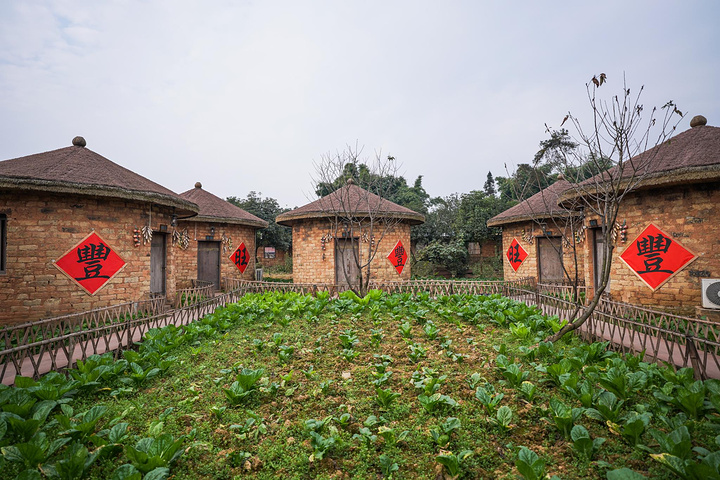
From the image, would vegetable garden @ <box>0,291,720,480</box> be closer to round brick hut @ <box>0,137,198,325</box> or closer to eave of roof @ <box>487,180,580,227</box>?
round brick hut @ <box>0,137,198,325</box>

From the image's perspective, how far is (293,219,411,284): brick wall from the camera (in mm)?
13148

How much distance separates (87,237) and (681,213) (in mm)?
12623

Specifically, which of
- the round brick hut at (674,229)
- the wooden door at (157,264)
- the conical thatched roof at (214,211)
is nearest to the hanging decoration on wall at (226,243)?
the conical thatched roof at (214,211)

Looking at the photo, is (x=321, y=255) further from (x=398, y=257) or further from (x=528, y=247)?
(x=528, y=247)

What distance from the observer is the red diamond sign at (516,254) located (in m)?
14.1

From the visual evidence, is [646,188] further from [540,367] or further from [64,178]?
[64,178]

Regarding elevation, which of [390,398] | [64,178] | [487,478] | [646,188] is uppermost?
[64,178]

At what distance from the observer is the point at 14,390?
11.8 ft

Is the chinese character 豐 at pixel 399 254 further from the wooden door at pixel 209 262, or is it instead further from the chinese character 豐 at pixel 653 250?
the chinese character 豐 at pixel 653 250

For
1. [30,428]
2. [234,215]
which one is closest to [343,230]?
[234,215]

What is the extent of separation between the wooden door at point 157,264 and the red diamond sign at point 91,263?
1.79 metres

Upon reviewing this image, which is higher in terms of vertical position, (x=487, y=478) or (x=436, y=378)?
(x=436, y=378)

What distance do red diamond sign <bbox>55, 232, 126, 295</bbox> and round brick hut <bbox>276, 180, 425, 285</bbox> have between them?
241 inches

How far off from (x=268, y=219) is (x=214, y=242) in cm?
1190
